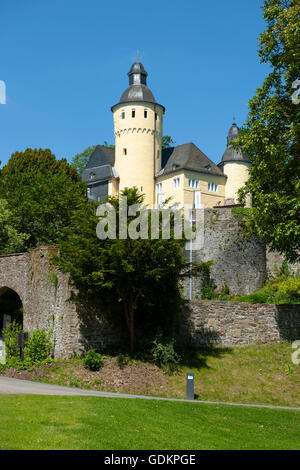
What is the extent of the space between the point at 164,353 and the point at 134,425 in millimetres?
9913

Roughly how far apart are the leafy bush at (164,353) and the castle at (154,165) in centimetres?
3557

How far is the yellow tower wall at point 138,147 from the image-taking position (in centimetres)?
5744

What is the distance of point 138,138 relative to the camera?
188 ft

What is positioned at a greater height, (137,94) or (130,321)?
(137,94)

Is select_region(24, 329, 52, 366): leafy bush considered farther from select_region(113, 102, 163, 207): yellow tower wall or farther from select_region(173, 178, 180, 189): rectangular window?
select_region(173, 178, 180, 189): rectangular window

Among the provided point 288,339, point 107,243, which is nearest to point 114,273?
point 107,243

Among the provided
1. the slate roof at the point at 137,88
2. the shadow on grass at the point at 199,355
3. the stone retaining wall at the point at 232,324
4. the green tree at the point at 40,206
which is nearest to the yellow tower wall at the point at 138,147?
the slate roof at the point at 137,88

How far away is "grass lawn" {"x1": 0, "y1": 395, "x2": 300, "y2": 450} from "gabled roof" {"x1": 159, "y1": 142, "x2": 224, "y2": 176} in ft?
145

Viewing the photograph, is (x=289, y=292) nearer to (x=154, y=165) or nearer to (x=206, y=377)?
(x=206, y=377)

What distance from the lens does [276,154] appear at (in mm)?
19469

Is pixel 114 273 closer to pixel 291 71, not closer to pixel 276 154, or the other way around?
pixel 276 154

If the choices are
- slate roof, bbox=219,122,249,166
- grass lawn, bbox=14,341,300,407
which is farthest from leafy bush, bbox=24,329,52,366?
slate roof, bbox=219,122,249,166

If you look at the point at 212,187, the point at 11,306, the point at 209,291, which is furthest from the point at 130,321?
the point at 212,187

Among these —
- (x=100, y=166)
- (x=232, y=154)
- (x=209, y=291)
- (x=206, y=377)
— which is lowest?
(x=206, y=377)
